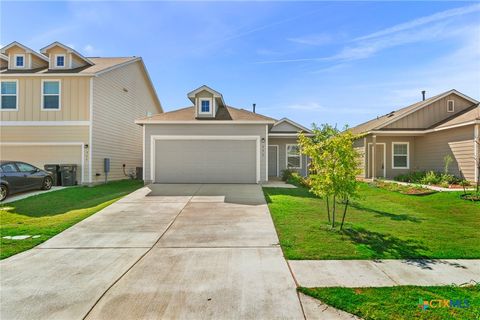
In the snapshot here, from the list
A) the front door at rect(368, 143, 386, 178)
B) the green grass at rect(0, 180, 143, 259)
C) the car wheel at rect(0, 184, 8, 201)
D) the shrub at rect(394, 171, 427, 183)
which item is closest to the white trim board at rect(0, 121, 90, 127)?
the green grass at rect(0, 180, 143, 259)

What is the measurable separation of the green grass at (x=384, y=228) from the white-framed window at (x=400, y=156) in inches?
242

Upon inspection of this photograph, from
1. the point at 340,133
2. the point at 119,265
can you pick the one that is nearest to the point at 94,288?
the point at 119,265

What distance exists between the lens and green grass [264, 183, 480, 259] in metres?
5.30

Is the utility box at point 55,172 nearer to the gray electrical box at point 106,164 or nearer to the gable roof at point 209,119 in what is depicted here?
the gray electrical box at point 106,164

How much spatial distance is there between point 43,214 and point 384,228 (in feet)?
31.6

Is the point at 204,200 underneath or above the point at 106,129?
underneath

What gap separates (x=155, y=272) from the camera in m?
4.43

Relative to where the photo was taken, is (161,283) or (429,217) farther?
(429,217)

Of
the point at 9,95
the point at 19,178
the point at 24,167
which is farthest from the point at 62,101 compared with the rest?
the point at 19,178

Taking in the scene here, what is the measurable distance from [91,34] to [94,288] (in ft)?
29.8

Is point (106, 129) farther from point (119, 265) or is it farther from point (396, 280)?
point (396, 280)

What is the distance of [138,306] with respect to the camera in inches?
136

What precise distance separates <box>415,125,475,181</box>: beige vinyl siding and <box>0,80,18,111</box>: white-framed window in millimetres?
22239

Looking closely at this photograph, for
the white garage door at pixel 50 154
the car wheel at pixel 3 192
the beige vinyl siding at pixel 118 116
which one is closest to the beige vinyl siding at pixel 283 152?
the beige vinyl siding at pixel 118 116
